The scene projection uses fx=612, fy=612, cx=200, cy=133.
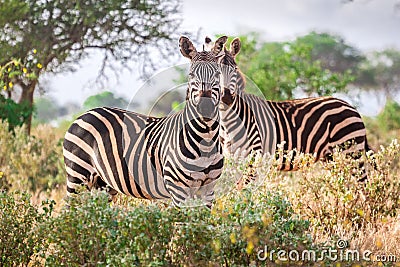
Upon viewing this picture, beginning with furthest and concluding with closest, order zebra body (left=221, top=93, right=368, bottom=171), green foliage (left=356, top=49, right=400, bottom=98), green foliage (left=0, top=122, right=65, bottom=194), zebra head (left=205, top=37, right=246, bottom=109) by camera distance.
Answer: green foliage (left=356, top=49, right=400, bottom=98), green foliage (left=0, top=122, right=65, bottom=194), zebra body (left=221, top=93, right=368, bottom=171), zebra head (left=205, top=37, right=246, bottom=109)

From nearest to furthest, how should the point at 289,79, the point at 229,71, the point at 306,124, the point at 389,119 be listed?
the point at 229,71 < the point at 306,124 < the point at 289,79 < the point at 389,119

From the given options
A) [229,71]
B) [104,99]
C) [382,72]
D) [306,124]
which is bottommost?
[229,71]

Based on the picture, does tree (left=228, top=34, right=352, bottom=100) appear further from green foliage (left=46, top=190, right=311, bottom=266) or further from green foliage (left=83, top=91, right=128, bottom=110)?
green foliage (left=46, top=190, right=311, bottom=266)

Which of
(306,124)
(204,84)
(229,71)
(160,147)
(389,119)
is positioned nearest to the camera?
(204,84)

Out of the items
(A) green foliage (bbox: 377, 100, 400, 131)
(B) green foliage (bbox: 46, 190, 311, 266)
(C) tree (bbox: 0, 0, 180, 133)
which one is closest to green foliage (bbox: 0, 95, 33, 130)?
(C) tree (bbox: 0, 0, 180, 133)

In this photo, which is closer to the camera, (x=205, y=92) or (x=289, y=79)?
(x=205, y=92)

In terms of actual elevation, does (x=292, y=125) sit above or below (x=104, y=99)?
below

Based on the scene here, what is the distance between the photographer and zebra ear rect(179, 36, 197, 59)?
4.35 metres

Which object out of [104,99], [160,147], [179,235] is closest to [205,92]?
[160,147]

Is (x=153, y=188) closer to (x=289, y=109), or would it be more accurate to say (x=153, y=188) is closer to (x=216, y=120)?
(x=216, y=120)

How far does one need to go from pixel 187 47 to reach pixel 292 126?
7.95 feet

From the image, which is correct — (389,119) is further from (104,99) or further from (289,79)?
(104,99)

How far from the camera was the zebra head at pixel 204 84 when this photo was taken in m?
4.09

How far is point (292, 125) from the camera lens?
6488 mm
